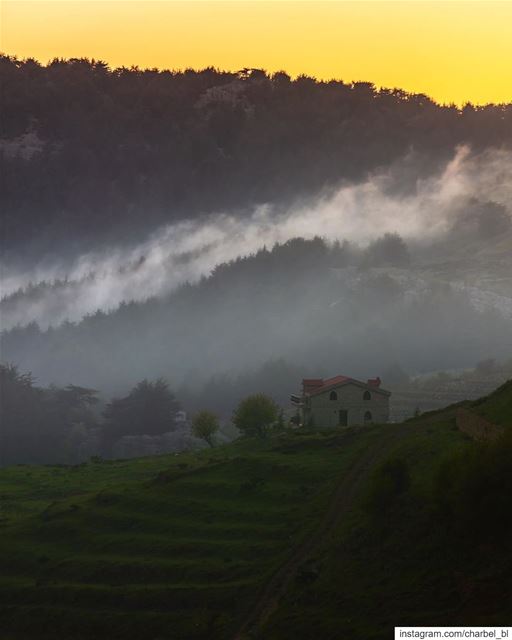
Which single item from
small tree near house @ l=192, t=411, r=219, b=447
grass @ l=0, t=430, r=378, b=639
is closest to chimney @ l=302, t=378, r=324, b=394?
small tree near house @ l=192, t=411, r=219, b=447

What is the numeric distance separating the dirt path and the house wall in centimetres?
3229

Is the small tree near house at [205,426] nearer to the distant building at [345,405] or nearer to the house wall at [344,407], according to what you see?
the distant building at [345,405]

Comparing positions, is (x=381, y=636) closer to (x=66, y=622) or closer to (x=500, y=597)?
(x=500, y=597)

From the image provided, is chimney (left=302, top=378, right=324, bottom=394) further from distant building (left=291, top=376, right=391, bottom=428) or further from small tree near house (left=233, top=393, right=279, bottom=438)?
small tree near house (left=233, top=393, right=279, bottom=438)

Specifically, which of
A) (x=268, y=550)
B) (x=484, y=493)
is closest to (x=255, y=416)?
(x=268, y=550)

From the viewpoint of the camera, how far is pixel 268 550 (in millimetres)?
89438

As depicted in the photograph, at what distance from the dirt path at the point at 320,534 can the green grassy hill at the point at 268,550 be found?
6.9 inches

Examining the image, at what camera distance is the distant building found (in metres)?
148

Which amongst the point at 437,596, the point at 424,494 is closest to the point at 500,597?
the point at 437,596

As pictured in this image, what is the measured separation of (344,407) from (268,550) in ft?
196

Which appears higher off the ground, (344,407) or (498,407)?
(344,407)

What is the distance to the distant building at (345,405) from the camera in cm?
14750

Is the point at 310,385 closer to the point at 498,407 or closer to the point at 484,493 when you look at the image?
the point at 498,407

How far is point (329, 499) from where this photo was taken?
320 ft
